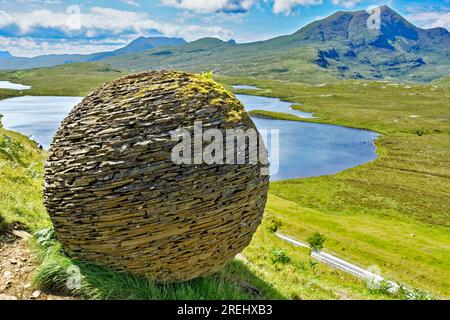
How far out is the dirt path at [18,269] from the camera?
8367 millimetres

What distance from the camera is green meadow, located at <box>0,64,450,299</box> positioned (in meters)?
9.61

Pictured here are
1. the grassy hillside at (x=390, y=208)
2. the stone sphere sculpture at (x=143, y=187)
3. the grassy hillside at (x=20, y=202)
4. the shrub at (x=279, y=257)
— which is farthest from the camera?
the grassy hillside at (x=390, y=208)

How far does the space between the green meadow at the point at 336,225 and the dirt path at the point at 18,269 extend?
0.32 meters

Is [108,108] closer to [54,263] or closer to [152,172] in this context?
[152,172]

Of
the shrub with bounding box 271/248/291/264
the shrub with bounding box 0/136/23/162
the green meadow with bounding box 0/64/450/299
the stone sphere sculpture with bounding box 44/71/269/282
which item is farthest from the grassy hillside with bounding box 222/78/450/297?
the stone sphere sculpture with bounding box 44/71/269/282

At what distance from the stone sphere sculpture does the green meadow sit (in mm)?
769

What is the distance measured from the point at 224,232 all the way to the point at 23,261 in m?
5.22

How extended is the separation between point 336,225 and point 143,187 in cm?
4049

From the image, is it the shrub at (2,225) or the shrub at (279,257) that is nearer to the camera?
the shrub at (2,225)

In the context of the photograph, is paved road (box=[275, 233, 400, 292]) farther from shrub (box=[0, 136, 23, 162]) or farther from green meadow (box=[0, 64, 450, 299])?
shrub (box=[0, 136, 23, 162])

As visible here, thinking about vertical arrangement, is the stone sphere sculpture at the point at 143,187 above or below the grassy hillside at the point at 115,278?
above

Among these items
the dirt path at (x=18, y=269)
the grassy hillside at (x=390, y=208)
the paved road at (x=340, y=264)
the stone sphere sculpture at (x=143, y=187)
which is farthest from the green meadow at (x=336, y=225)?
the paved road at (x=340, y=264)

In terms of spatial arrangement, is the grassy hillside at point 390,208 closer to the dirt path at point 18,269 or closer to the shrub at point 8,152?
the shrub at point 8,152
